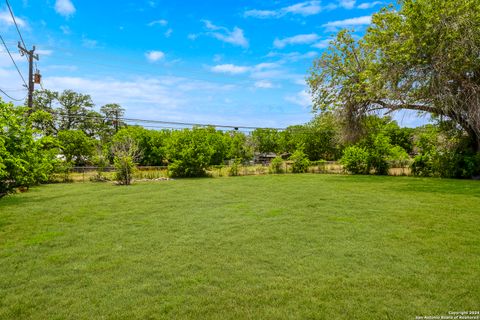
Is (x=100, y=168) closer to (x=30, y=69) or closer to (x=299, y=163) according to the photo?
(x=30, y=69)

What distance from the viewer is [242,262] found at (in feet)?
12.2

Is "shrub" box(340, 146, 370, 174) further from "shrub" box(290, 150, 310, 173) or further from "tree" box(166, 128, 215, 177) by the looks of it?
"tree" box(166, 128, 215, 177)

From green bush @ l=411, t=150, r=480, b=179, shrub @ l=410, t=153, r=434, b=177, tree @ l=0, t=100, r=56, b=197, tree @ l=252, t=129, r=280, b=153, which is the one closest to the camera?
tree @ l=0, t=100, r=56, b=197

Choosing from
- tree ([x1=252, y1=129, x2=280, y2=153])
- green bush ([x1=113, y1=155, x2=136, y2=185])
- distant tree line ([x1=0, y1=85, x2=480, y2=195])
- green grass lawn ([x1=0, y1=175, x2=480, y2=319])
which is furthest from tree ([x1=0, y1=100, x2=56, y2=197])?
tree ([x1=252, y1=129, x2=280, y2=153])

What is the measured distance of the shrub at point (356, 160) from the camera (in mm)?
16375

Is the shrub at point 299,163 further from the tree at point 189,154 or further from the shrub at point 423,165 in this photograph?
the shrub at point 423,165

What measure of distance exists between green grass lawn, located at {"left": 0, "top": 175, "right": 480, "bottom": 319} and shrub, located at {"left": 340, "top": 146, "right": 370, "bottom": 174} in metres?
9.38

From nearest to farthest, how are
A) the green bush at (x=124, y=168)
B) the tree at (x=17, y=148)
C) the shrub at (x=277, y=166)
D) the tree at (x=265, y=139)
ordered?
the tree at (x=17, y=148), the green bush at (x=124, y=168), the shrub at (x=277, y=166), the tree at (x=265, y=139)

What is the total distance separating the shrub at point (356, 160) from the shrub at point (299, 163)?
2197mm

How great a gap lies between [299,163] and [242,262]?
1494 centimetres

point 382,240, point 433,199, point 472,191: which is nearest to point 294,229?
point 382,240

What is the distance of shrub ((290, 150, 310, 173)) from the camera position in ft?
59.6

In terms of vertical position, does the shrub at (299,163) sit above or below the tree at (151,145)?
below

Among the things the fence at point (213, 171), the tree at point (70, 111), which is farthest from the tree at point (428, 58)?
the tree at point (70, 111)
